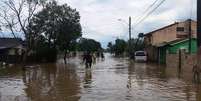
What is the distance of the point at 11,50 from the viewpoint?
61.3 m

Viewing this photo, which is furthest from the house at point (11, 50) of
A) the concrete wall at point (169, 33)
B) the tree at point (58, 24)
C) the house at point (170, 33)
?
the concrete wall at point (169, 33)

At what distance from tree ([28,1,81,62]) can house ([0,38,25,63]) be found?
157 inches

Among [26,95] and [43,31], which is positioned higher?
[43,31]

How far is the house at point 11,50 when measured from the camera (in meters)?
53.0

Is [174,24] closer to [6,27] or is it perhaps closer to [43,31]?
[43,31]

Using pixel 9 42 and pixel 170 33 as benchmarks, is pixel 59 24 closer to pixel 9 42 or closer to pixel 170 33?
pixel 9 42

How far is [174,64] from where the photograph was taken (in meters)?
40.4

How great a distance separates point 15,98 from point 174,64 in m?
27.4

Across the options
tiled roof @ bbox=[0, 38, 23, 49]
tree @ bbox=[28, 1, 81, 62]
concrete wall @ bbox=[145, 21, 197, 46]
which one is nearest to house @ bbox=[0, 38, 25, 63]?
tiled roof @ bbox=[0, 38, 23, 49]

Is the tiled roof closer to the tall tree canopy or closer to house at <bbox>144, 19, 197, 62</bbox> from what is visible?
the tall tree canopy

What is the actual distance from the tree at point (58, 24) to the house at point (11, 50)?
13.1ft

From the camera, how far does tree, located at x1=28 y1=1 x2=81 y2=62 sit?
6341 centimetres

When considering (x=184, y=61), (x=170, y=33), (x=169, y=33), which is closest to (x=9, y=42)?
(x=169, y=33)

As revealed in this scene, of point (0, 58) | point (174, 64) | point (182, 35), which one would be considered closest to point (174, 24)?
point (182, 35)
